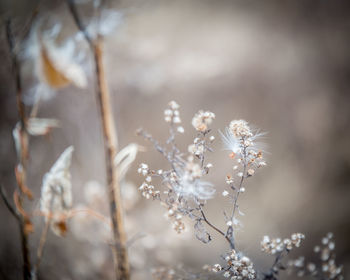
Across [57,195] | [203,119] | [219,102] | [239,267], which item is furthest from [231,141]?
[219,102]

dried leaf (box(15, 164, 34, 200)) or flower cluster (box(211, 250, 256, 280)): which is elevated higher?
dried leaf (box(15, 164, 34, 200))

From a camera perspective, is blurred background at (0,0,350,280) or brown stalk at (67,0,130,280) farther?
blurred background at (0,0,350,280)

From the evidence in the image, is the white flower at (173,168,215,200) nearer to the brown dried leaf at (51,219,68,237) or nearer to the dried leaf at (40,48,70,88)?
the brown dried leaf at (51,219,68,237)

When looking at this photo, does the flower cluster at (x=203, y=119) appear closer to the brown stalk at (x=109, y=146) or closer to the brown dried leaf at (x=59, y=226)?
the brown stalk at (x=109, y=146)

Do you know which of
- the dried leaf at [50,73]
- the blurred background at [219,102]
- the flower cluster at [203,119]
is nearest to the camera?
the flower cluster at [203,119]

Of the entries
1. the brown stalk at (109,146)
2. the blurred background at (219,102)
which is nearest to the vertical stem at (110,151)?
the brown stalk at (109,146)

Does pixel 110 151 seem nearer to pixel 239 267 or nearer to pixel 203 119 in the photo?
pixel 203 119

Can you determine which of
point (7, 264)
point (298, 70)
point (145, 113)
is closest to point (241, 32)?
point (298, 70)

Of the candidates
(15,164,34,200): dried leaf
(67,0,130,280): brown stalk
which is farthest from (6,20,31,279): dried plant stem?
(67,0,130,280): brown stalk
